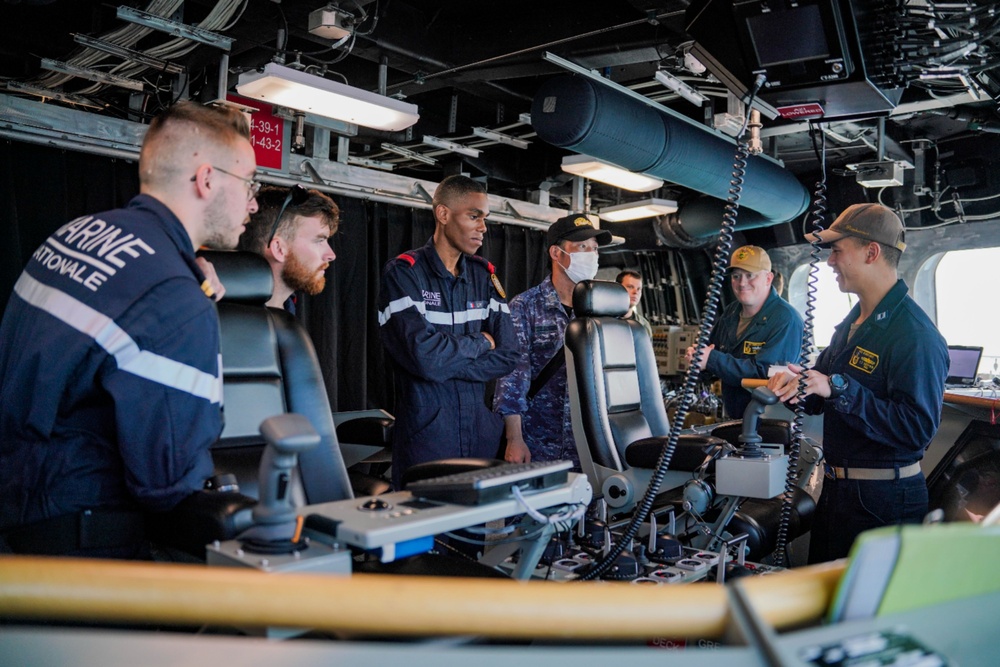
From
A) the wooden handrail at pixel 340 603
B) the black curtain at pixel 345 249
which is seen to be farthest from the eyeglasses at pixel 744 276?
the wooden handrail at pixel 340 603

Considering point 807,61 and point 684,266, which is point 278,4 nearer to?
point 807,61

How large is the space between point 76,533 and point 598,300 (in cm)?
237

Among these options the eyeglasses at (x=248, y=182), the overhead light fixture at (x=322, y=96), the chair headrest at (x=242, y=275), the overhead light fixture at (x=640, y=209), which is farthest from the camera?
the overhead light fixture at (x=640, y=209)

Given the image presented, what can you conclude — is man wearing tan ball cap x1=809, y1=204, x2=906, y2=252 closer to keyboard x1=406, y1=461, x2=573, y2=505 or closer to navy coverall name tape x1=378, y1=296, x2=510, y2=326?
navy coverall name tape x1=378, y1=296, x2=510, y2=326

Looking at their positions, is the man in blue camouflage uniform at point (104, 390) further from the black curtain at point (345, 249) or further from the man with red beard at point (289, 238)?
the black curtain at point (345, 249)

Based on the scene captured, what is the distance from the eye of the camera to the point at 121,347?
147cm

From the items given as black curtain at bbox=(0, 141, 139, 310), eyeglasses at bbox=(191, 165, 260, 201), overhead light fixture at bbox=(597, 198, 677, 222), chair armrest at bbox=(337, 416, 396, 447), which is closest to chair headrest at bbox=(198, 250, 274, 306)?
eyeglasses at bbox=(191, 165, 260, 201)

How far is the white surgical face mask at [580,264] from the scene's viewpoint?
13.4 ft

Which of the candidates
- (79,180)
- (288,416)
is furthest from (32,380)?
(79,180)

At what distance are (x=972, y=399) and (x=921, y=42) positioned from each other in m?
2.52

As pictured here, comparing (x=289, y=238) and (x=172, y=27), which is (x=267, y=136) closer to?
(x=172, y=27)

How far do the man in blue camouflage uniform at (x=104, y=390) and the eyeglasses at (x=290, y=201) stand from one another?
Result: 99 centimetres

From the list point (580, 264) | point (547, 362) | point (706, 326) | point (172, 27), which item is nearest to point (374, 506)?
point (706, 326)

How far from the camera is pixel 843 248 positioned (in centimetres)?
272
